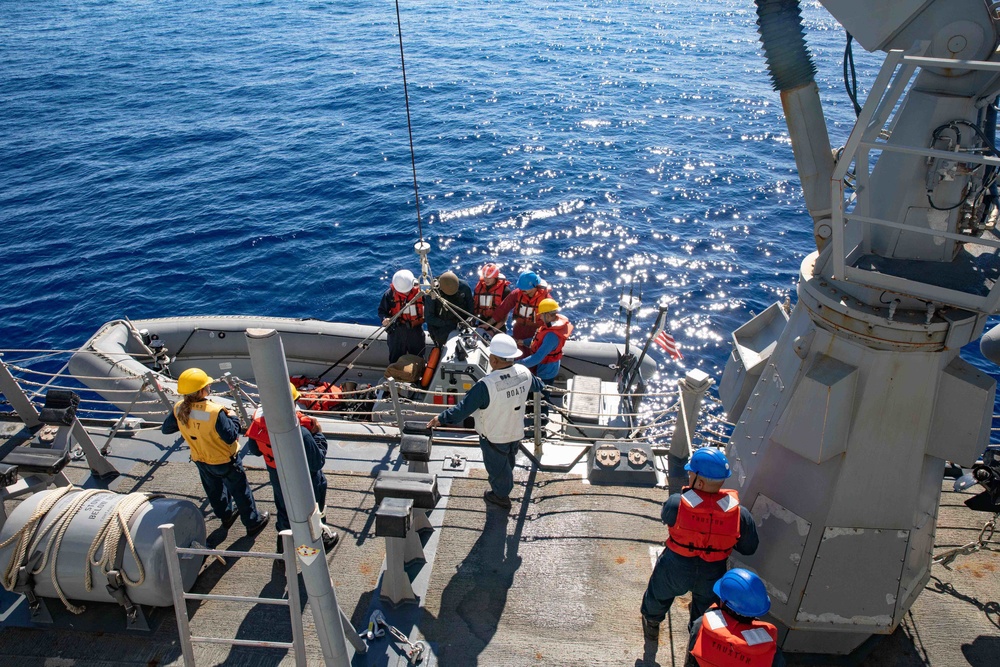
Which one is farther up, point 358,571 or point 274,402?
point 274,402

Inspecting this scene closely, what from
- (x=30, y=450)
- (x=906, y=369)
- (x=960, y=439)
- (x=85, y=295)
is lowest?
(x=85, y=295)

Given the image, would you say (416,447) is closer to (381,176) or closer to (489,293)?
(489,293)

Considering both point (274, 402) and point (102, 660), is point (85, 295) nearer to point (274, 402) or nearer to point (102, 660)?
point (102, 660)

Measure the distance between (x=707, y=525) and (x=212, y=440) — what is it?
3753mm

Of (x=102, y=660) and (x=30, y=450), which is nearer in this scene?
(x=102, y=660)

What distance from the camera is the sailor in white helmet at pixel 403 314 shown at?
915 centimetres

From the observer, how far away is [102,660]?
186 inches

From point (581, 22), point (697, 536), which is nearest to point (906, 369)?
point (697, 536)

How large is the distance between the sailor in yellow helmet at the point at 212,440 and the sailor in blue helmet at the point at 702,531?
3388mm

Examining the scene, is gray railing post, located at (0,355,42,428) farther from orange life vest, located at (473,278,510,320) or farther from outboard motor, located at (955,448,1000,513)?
outboard motor, located at (955,448,1000,513)

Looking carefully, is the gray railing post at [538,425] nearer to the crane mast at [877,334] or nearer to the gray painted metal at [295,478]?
the crane mast at [877,334]

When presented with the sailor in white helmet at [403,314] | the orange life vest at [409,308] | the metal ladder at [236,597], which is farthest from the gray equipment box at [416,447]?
the orange life vest at [409,308]

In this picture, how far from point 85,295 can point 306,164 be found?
953 cm

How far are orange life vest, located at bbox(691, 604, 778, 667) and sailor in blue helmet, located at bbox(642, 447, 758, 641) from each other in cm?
66
